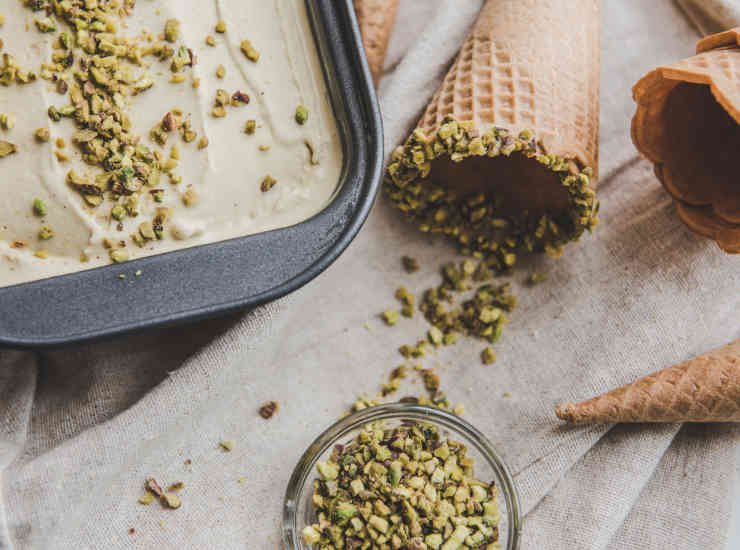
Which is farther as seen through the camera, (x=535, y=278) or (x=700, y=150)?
(x=535, y=278)

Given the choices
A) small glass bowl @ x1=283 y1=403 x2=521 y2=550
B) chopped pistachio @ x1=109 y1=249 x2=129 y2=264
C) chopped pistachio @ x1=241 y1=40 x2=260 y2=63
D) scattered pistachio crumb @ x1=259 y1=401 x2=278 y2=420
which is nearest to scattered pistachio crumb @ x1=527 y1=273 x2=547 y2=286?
small glass bowl @ x1=283 y1=403 x2=521 y2=550

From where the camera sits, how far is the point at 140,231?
1.29m

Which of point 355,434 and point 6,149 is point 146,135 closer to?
point 6,149

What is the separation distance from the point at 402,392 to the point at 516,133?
25.2 inches

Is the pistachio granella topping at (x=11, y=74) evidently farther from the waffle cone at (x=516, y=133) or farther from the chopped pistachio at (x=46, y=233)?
the waffle cone at (x=516, y=133)

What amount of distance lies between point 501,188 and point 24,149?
990 millimetres

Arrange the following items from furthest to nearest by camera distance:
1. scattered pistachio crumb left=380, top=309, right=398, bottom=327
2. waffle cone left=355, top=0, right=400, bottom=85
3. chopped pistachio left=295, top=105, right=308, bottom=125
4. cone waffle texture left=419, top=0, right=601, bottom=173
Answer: scattered pistachio crumb left=380, top=309, right=398, bottom=327 → waffle cone left=355, top=0, right=400, bottom=85 → cone waffle texture left=419, top=0, right=601, bottom=173 → chopped pistachio left=295, top=105, right=308, bottom=125

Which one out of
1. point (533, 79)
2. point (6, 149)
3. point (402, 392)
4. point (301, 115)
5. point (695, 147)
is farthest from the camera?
point (402, 392)

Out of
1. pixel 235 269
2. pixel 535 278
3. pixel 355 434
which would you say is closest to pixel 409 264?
pixel 535 278

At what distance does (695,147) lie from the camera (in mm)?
1587

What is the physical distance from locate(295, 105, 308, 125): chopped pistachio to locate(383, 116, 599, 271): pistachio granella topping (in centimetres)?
23

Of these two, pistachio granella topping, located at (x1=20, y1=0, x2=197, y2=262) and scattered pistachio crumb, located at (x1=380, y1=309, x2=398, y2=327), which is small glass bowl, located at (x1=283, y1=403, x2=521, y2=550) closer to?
scattered pistachio crumb, located at (x1=380, y1=309, x2=398, y2=327)

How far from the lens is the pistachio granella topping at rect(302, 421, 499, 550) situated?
4.75 feet

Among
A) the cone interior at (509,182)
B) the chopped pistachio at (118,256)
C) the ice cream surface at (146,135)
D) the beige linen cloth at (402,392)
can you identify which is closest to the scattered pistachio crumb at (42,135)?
the ice cream surface at (146,135)
